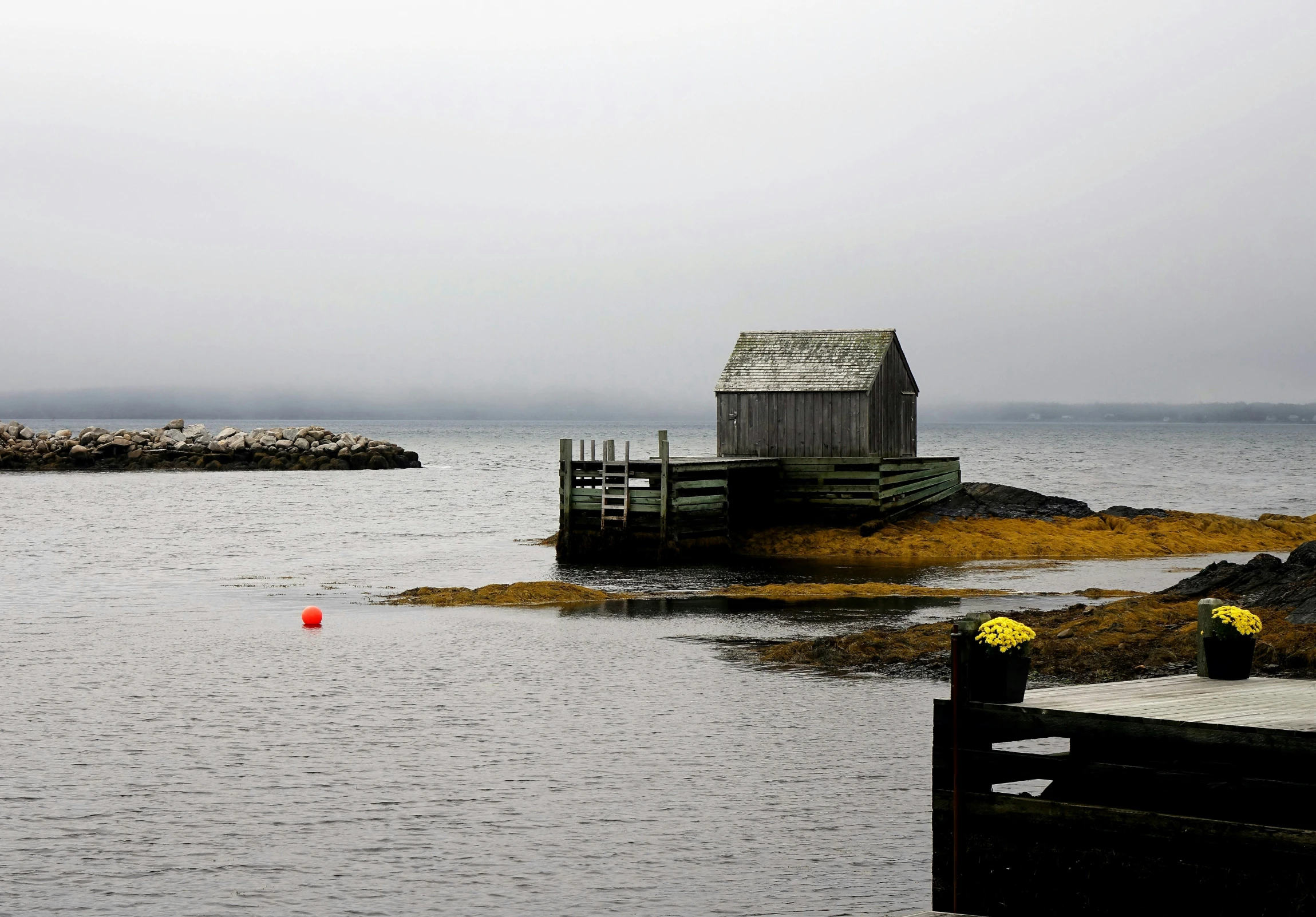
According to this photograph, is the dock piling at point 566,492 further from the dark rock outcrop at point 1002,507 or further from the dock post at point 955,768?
the dock post at point 955,768

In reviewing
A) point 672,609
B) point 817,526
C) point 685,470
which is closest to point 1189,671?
point 672,609

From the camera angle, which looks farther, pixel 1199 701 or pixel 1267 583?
pixel 1267 583

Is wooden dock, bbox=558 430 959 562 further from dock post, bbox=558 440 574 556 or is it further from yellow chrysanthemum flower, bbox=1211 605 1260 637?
yellow chrysanthemum flower, bbox=1211 605 1260 637

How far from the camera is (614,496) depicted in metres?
37.8

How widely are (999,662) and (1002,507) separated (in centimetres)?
3886

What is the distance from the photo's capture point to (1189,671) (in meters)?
17.5

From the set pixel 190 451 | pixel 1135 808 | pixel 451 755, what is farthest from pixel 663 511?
pixel 190 451

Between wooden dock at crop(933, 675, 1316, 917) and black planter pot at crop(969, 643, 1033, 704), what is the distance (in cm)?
11

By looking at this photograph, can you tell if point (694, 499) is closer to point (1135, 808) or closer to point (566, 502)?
point (566, 502)

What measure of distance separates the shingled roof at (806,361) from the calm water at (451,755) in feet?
33.5

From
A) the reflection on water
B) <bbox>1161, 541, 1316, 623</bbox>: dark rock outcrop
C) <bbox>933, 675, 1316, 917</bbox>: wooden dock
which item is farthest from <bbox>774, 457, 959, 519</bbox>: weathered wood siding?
<bbox>933, 675, 1316, 917</bbox>: wooden dock

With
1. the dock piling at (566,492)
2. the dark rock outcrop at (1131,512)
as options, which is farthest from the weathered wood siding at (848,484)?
the dark rock outcrop at (1131,512)

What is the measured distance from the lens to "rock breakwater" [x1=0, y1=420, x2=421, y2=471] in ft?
350

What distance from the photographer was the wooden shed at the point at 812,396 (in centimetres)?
4281
